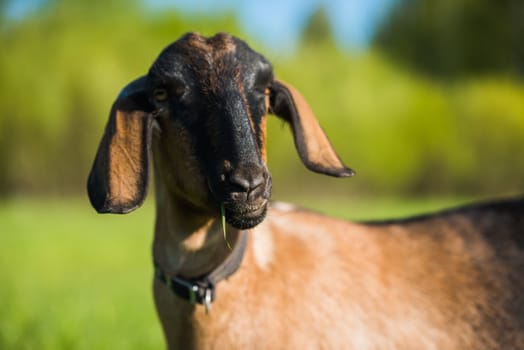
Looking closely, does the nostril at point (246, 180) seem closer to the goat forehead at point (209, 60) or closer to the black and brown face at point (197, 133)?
the black and brown face at point (197, 133)

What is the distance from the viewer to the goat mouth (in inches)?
108

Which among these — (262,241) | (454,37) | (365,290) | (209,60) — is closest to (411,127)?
(454,37)

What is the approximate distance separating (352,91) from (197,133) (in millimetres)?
29565

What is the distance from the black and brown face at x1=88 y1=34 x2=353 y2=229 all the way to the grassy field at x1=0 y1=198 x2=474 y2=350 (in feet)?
8.19

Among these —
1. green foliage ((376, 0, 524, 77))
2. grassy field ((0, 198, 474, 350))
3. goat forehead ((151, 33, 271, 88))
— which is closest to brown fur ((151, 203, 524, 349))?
goat forehead ((151, 33, 271, 88))

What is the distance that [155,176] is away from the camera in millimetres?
3463

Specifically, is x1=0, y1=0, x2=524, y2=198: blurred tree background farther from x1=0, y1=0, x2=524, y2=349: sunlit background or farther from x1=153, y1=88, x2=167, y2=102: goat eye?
x1=153, y1=88, x2=167, y2=102: goat eye

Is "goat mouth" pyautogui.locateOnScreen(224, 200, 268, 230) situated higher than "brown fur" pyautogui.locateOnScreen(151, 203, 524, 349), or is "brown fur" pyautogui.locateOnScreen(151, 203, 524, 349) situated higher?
"goat mouth" pyautogui.locateOnScreen(224, 200, 268, 230)

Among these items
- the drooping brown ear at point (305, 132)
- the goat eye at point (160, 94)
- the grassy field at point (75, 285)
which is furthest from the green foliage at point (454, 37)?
the goat eye at point (160, 94)

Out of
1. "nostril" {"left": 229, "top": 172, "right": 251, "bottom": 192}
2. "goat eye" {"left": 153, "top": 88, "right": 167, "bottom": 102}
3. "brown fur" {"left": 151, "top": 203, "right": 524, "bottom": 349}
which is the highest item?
"goat eye" {"left": 153, "top": 88, "right": 167, "bottom": 102}

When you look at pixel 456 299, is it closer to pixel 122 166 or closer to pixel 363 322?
pixel 363 322

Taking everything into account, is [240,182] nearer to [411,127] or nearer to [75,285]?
[75,285]

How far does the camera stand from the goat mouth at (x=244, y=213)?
9.00 ft

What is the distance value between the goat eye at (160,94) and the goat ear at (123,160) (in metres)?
0.08
